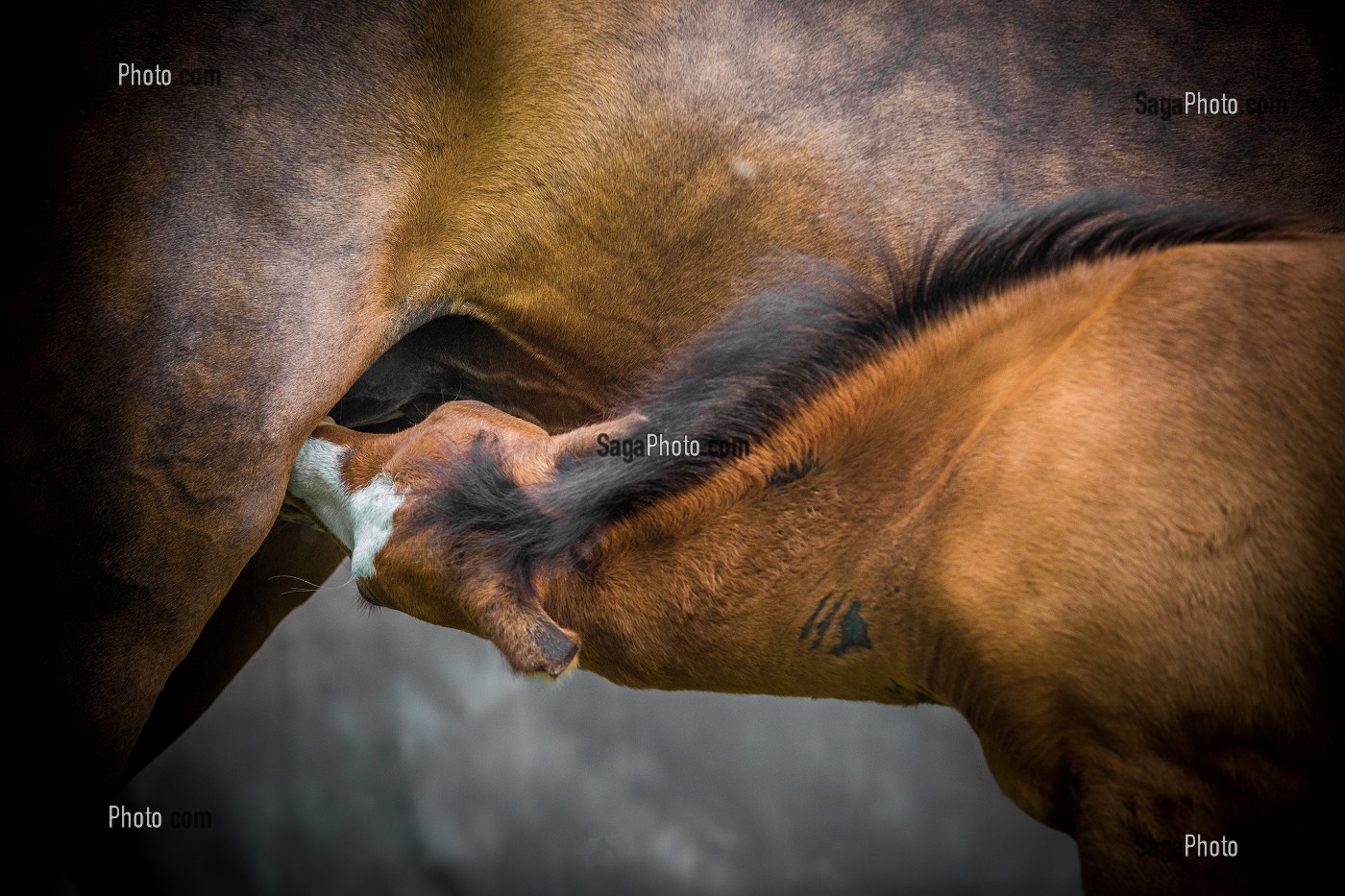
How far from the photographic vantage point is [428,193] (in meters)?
1.32

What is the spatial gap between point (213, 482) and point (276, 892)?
1750mm

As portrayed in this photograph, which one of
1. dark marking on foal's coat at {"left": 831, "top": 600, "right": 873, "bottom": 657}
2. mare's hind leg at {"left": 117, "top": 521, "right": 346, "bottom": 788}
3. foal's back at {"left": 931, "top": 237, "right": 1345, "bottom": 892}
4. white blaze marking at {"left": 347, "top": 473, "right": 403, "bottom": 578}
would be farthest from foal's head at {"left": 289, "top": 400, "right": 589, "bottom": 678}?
mare's hind leg at {"left": 117, "top": 521, "right": 346, "bottom": 788}

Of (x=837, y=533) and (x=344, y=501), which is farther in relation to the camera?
(x=344, y=501)

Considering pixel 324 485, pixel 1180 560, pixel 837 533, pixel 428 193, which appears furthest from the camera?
pixel 428 193

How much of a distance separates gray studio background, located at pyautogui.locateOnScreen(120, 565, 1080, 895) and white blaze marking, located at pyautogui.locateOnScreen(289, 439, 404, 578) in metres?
1.27

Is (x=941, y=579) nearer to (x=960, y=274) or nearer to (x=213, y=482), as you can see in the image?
(x=960, y=274)

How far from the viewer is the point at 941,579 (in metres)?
0.89

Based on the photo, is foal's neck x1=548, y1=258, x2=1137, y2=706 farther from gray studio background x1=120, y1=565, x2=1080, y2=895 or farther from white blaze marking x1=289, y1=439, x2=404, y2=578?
gray studio background x1=120, y1=565, x2=1080, y2=895

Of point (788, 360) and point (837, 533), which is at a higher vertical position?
point (788, 360)

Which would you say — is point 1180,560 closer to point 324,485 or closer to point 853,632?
point 853,632

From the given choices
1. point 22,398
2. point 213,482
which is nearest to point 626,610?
point 213,482

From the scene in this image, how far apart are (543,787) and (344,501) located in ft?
5.15

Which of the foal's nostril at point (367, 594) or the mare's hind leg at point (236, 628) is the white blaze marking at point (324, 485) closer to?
the foal's nostril at point (367, 594)

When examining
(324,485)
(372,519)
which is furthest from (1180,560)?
(324,485)
